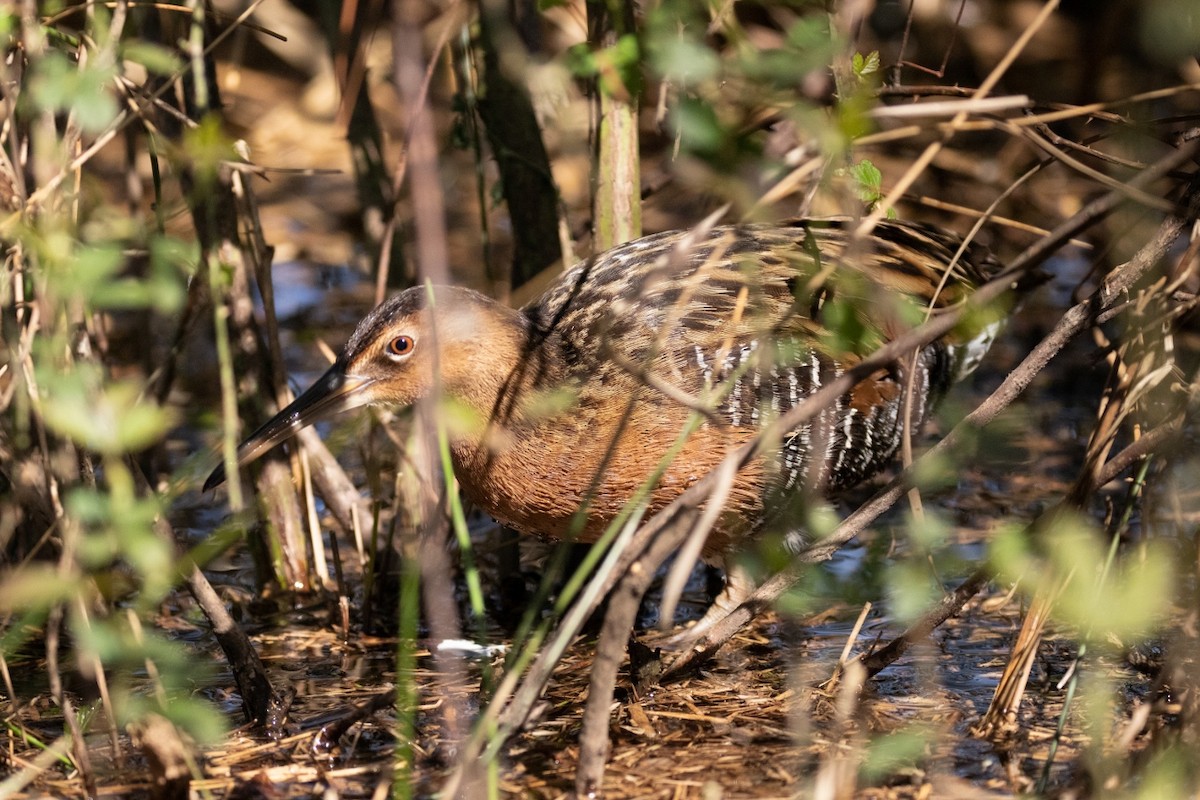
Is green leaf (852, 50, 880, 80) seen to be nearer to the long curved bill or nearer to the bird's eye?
the bird's eye

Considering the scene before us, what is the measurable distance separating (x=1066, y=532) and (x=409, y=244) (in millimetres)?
4282

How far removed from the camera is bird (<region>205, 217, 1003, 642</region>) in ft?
13.8

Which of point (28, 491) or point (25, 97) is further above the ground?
point (25, 97)

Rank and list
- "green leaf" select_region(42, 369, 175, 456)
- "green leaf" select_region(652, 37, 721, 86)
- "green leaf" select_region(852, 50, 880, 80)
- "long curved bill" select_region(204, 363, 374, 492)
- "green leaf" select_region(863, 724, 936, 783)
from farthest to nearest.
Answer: "long curved bill" select_region(204, 363, 374, 492), "green leaf" select_region(852, 50, 880, 80), "green leaf" select_region(863, 724, 936, 783), "green leaf" select_region(652, 37, 721, 86), "green leaf" select_region(42, 369, 175, 456)

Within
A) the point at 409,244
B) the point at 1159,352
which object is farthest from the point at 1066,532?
the point at 409,244

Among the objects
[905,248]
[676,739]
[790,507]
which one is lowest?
[676,739]

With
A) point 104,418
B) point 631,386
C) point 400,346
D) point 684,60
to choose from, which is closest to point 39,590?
point 104,418

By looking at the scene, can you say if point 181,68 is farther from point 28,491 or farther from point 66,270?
point 28,491

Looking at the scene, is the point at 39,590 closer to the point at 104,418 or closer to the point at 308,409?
the point at 104,418

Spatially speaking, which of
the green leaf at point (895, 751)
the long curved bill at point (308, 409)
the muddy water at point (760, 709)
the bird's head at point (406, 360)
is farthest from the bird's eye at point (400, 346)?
the green leaf at point (895, 751)

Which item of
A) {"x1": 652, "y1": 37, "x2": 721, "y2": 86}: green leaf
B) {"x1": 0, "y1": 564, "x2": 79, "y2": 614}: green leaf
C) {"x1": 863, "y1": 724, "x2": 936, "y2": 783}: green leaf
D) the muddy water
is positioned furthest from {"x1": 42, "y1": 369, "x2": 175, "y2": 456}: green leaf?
{"x1": 863, "y1": 724, "x2": 936, "y2": 783}: green leaf

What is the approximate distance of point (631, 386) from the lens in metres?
4.23

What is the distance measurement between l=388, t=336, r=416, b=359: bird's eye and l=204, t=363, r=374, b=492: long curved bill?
4.9 inches

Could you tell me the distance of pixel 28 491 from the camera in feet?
12.2
